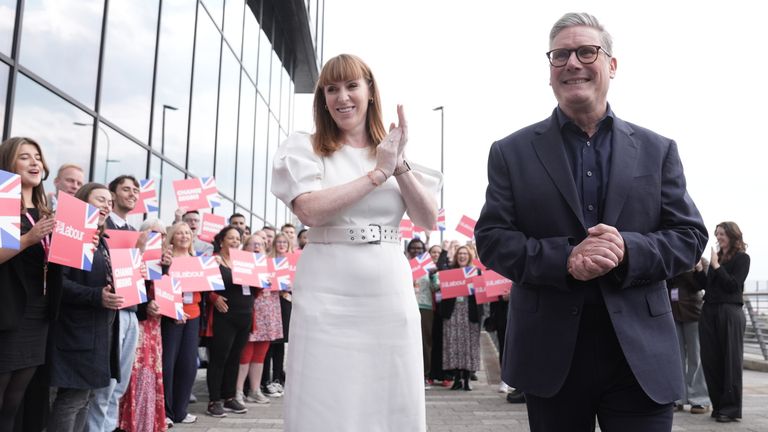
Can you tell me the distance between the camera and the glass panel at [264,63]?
18422 mm

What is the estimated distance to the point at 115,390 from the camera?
5.15 m

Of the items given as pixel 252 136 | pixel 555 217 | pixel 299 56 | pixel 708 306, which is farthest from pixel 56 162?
pixel 299 56

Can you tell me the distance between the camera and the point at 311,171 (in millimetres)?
2412

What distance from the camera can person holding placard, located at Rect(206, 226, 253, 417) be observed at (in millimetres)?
7059

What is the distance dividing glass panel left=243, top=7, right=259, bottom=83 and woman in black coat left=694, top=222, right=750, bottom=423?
497 inches

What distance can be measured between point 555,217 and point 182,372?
5.32 metres

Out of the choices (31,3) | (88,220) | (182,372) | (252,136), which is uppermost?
(252,136)

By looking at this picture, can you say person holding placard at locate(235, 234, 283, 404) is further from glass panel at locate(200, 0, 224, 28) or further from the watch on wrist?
glass panel at locate(200, 0, 224, 28)

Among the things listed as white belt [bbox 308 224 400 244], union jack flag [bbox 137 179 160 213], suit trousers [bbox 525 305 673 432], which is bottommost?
suit trousers [bbox 525 305 673 432]

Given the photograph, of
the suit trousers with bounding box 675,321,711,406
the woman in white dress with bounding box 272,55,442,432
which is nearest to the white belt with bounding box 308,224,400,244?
the woman in white dress with bounding box 272,55,442,432

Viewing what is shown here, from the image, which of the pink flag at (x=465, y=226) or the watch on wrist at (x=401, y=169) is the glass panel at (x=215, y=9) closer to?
the pink flag at (x=465, y=226)

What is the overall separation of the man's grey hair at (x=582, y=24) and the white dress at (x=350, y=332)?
0.86 metres

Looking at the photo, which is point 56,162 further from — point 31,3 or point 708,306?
point 708,306

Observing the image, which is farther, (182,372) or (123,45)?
(123,45)
